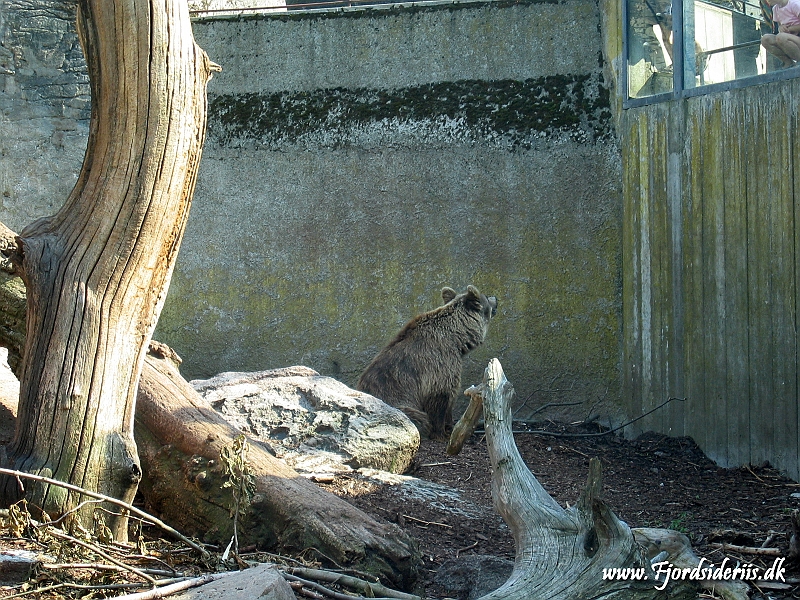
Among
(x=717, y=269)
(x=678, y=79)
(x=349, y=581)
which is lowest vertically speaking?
(x=349, y=581)

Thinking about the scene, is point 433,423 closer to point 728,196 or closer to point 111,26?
point 728,196

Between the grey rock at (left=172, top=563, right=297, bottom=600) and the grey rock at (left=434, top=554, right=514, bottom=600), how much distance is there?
102 centimetres

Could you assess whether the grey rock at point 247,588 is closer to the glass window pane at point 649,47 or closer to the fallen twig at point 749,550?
the fallen twig at point 749,550

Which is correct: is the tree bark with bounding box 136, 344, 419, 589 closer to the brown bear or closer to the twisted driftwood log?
the twisted driftwood log

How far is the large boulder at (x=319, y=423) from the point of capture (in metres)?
5.85

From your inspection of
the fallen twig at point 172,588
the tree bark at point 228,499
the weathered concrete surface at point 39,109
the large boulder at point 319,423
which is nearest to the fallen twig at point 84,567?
the fallen twig at point 172,588

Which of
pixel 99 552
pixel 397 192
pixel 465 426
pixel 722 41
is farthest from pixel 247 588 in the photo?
pixel 397 192

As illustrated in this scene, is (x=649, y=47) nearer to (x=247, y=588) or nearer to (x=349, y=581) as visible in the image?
(x=349, y=581)

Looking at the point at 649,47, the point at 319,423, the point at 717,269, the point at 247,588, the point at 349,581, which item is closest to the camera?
the point at 247,588

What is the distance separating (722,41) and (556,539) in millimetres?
4753

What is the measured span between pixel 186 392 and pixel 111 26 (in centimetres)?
202

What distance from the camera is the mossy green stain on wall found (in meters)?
8.44

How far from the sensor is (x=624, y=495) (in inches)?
243

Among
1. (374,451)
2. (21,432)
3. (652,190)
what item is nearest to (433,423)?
(374,451)
